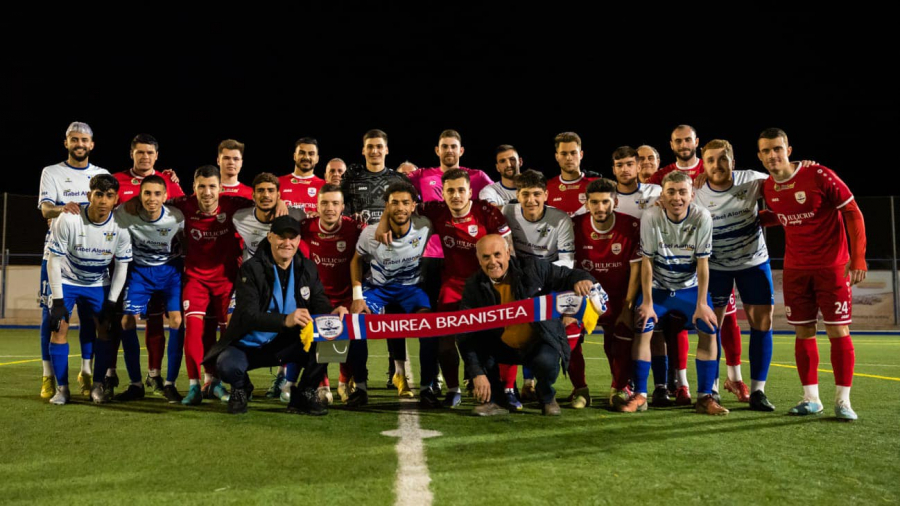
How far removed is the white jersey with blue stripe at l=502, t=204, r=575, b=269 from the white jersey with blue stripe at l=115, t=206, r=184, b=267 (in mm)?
2873

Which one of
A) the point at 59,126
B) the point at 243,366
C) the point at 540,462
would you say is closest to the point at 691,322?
the point at 540,462

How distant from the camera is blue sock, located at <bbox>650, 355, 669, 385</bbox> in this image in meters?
5.49

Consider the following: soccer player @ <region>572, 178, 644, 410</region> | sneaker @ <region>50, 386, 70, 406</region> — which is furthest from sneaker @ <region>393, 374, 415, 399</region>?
sneaker @ <region>50, 386, 70, 406</region>

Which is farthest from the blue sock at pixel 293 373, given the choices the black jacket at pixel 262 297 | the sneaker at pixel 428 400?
the sneaker at pixel 428 400

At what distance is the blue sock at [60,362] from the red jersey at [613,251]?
13.8ft

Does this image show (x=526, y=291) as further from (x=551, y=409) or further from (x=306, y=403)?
(x=306, y=403)

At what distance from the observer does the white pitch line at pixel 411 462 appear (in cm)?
278

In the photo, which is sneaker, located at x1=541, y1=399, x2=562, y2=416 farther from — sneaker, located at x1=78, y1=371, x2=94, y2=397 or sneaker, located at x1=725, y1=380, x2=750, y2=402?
sneaker, located at x1=78, y1=371, x2=94, y2=397

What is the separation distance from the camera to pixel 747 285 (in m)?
5.42

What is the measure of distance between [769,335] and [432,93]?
2671 cm

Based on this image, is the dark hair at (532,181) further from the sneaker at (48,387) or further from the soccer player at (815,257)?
the sneaker at (48,387)

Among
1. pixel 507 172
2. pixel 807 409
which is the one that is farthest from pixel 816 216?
pixel 507 172

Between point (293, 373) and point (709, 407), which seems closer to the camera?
point (709, 407)

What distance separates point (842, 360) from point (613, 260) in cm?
173
